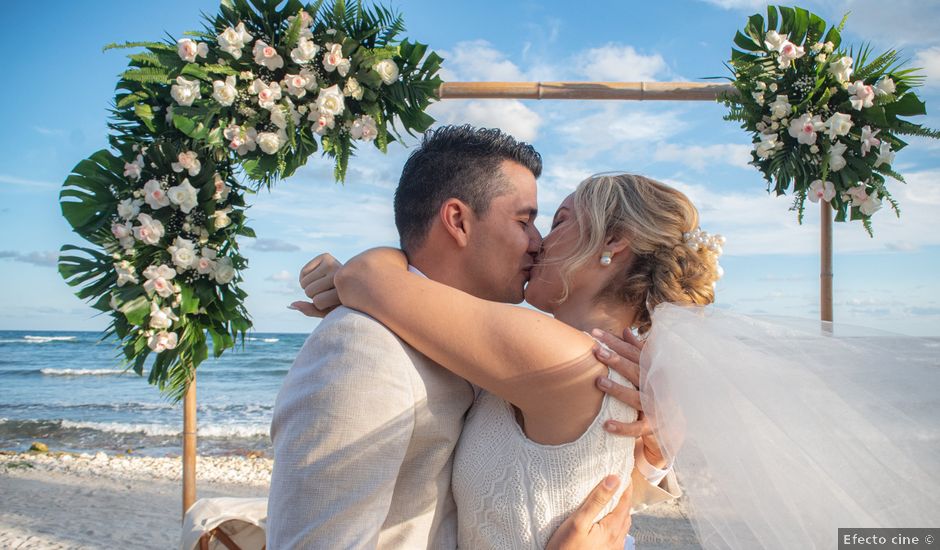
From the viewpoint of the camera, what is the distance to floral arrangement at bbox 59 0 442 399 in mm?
4074

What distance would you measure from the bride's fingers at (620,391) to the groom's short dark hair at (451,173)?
0.80 meters

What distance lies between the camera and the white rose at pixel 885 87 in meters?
4.01

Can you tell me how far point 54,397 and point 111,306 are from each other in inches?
812

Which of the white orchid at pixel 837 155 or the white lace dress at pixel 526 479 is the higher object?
the white orchid at pixel 837 155

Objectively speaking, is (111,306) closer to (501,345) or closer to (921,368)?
(501,345)

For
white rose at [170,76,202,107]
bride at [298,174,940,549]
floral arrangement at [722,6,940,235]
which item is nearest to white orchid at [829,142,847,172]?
floral arrangement at [722,6,940,235]

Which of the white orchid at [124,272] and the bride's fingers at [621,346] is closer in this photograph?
the bride's fingers at [621,346]

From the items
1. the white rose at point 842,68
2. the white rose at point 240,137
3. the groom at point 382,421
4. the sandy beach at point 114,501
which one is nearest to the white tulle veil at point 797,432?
the groom at point 382,421

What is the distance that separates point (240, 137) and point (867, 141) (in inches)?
141

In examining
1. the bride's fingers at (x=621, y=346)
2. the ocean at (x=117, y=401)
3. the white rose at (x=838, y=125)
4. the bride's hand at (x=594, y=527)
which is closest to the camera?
the bride's hand at (x=594, y=527)

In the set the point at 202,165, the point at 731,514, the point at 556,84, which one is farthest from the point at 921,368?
the point at 202,165

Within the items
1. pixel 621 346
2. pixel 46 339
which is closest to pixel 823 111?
pixel 621 346

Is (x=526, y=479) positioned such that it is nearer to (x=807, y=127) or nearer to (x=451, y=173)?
(x=451, y=173)

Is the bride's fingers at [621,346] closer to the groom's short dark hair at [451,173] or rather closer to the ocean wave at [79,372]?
the groom's short dark hair at [451,173]
